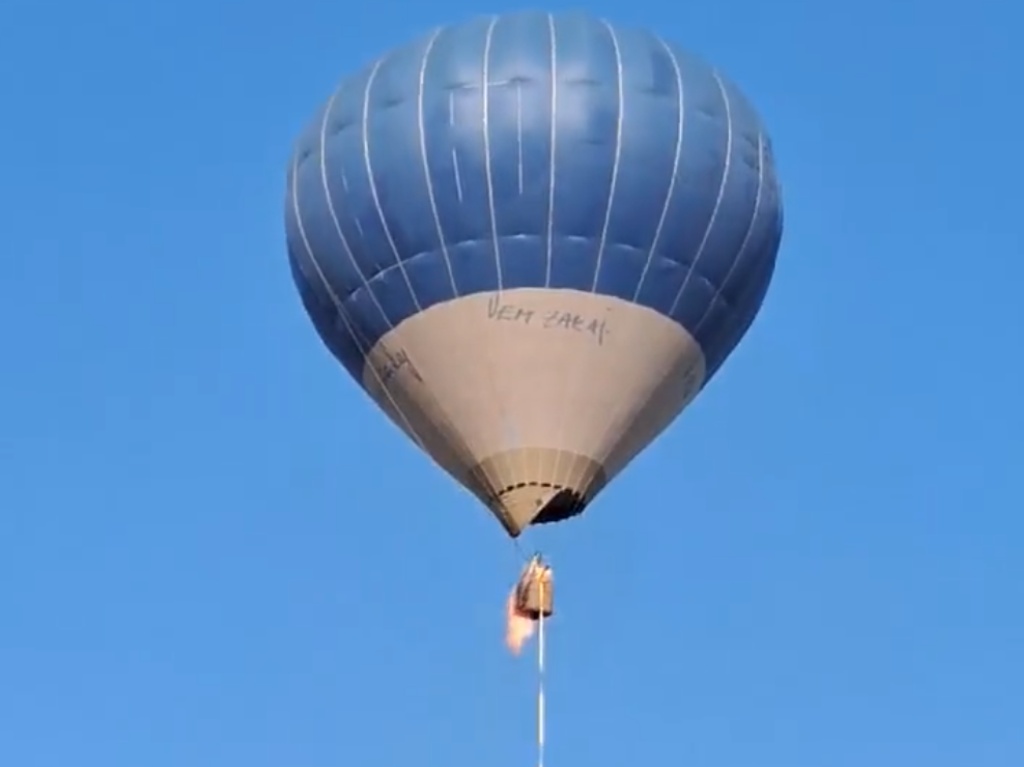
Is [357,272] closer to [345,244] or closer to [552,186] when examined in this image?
[345,244]

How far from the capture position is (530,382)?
27.7 m

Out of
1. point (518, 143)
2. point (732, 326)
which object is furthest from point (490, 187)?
point (732, 326)

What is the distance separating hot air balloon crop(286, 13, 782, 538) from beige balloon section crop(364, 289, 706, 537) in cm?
2

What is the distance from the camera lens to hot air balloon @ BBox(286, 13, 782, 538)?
27500mm

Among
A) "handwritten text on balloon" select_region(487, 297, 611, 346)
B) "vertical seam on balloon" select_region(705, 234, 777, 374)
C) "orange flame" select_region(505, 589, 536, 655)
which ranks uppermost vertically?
"vertical seam on balloon" select_region(705, 234, 777, 374)

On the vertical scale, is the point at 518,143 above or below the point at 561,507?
above

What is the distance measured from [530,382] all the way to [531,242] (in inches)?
43.8

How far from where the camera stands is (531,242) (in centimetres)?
2752

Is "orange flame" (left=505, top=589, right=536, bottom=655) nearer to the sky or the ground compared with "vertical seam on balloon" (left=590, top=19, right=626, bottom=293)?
nearer to the ground

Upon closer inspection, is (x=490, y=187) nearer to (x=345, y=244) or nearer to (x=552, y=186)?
(x=552, y=186)

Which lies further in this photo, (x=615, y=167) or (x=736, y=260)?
(x=736, y=260)

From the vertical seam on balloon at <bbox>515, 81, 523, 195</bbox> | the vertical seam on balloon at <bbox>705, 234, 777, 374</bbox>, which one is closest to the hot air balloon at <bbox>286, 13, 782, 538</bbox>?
the vertical seam on balloon at <bbox>515, 81, 523, 195</bbox>

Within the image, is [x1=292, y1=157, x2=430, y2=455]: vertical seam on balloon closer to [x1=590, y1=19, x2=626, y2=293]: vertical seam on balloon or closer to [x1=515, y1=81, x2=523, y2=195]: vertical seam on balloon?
[x1=515, y1=81, x2=523, y2=195]: vertical seam on balloon

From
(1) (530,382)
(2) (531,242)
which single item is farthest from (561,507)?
(2) (531,242)
